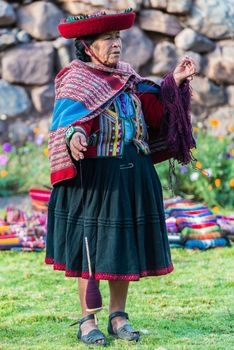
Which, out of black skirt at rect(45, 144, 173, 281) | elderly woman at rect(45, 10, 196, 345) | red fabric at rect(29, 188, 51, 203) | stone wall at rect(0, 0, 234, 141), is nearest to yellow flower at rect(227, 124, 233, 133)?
stone wall at rect(0, 0, 234, 141)

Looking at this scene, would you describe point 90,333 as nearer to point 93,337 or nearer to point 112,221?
point 93,337

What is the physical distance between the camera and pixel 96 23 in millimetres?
4008

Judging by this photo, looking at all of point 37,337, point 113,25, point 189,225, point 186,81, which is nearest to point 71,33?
point 113,25

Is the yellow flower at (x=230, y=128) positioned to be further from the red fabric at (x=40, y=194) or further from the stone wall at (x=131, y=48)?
the red fabric at (x=40, y=194)

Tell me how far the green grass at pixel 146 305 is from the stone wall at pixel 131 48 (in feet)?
7.55

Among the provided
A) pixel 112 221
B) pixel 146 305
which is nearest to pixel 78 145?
pixel 112 221

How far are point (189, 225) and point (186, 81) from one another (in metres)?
2.44

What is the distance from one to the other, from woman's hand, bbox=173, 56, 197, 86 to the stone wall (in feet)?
13.7

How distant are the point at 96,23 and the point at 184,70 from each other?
1.60 ft

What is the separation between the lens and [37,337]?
4.26 m

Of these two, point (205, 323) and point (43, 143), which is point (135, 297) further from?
point (43, 143)

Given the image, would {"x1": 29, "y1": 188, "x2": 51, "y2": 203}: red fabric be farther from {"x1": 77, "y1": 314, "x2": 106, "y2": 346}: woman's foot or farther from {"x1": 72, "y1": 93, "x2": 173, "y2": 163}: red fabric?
{"x1": 77, "y1": 314, "x2": 106, "y2": 346}: woman's foot

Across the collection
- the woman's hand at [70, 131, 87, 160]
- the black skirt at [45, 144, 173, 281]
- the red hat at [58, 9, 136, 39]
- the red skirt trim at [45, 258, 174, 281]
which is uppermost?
the red hat at [58, 9, 136, 39]

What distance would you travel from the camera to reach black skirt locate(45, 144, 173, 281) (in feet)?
13.1
